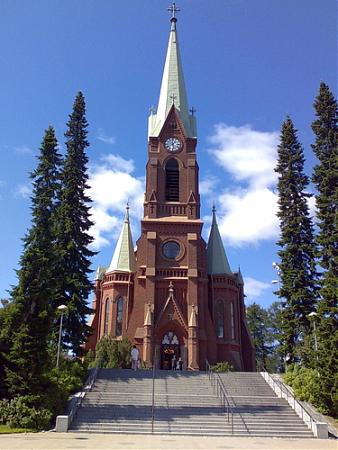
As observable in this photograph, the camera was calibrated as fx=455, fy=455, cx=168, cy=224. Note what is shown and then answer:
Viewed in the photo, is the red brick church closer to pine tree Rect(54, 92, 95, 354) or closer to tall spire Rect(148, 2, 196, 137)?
tall spire Rect(148, 2, 196, 137)

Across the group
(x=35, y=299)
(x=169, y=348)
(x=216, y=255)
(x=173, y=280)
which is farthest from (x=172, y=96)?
(x=35, y=299)

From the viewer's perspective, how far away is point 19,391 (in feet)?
66.4

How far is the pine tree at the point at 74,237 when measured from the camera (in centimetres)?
2927

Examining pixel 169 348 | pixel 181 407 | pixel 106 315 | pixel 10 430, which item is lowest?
pixel 10 430

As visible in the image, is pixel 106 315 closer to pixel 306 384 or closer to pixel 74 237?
pixel 74 237

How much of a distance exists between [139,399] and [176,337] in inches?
615

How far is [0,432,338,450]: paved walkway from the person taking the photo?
1498 centimetres

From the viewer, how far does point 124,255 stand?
1788 inches

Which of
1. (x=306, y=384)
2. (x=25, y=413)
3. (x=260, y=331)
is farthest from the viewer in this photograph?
(x=260, y=331)

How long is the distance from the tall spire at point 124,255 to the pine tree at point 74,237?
12.6m

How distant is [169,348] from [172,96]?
27.5 meters

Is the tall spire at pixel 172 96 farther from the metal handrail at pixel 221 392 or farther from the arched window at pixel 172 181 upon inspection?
the metal handrail at pixel 221 392

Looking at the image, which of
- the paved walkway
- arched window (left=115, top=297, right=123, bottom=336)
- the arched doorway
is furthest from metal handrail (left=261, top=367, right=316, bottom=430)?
arched window (left=115, top=297, right=123, bottom=336)

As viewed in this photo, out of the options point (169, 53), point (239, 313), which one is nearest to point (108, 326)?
point (239, 313)
